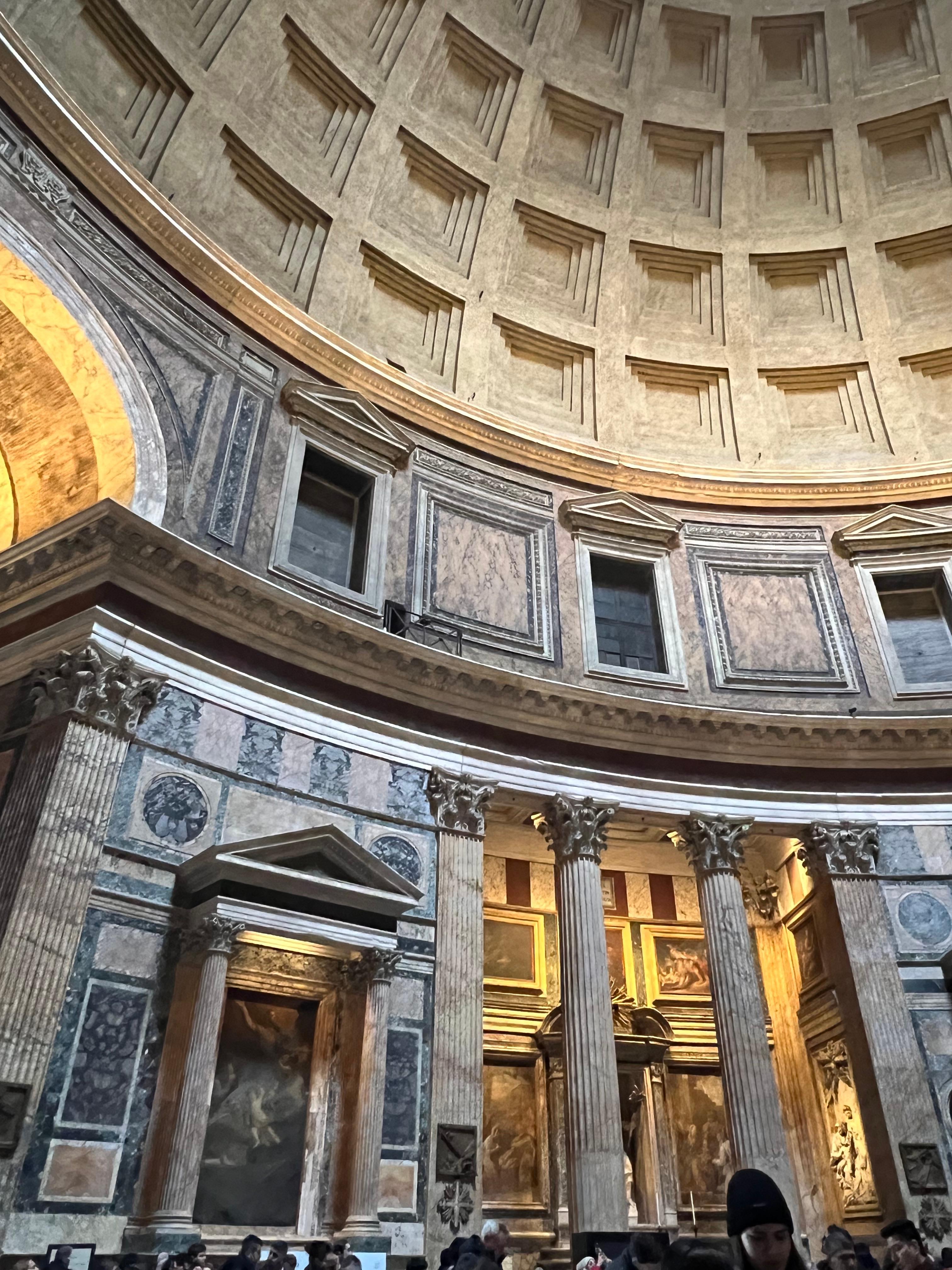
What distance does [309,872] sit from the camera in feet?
36.4

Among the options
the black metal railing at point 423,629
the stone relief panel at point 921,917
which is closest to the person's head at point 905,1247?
the stone relief panel at point 921,917

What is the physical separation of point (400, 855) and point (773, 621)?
341 inches

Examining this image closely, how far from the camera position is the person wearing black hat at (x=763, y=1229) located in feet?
8.41

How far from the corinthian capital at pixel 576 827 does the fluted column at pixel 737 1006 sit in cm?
159

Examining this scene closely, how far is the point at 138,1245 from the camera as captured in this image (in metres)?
8.83

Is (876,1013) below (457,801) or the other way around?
below

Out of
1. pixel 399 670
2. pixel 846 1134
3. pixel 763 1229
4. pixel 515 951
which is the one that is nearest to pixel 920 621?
pixel 846 1134

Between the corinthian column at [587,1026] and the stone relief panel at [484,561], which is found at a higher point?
the stone relief panel at [484,561]

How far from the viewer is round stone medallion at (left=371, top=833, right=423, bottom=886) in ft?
40.5

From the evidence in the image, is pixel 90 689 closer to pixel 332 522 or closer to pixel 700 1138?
pixel 332 522

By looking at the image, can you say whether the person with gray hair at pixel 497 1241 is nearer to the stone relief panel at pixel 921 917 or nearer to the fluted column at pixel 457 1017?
the fluted column at pixel 457 1017

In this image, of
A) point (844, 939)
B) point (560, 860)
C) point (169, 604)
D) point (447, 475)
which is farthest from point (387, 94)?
point (844, 939)

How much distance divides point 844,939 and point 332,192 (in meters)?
15.3

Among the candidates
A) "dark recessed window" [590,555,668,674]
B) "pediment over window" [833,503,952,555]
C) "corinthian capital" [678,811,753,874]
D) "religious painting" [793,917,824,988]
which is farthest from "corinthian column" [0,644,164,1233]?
"pediment over window" [833,503,952,555]
